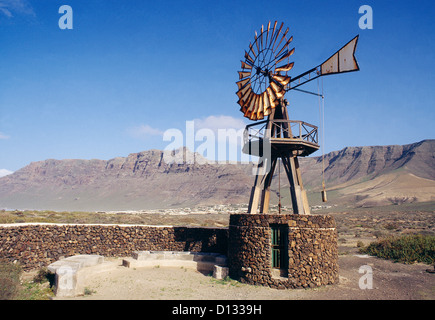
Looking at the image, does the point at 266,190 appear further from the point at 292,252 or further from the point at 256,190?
the point at 292,252

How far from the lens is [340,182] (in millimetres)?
122625

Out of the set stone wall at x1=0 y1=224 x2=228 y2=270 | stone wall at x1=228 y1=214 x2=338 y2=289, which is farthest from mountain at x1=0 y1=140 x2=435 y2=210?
stone wall at x1=228 y1=214 x2=338 y2=289

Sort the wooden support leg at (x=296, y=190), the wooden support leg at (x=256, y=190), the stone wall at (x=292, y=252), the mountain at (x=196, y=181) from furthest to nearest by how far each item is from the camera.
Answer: the mountain at (x=196, y=181), the wooden support leg at (x=256, y=190), the wooden support leg at (x=296, y=190), the stone wall at (x=292, y=252)

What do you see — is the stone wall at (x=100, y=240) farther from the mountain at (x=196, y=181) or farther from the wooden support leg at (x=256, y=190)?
the mountain at (x=196, y=181)

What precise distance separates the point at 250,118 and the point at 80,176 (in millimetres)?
170746

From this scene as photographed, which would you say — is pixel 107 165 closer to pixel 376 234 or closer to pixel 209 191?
pixel 209 191

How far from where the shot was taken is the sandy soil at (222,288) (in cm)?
1125

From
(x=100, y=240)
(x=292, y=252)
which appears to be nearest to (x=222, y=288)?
(x=292, y=252)

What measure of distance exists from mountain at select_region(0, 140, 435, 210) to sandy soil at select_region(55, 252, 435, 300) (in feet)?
244

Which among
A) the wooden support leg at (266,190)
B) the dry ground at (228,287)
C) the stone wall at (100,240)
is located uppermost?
the wooden support leg at (266,190)

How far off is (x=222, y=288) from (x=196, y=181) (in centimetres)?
11979

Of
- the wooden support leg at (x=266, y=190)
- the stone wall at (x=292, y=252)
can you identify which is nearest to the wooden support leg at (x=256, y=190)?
the wooden support leg at (x=266, y=190)

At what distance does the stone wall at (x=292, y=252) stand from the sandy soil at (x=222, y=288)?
38cm
